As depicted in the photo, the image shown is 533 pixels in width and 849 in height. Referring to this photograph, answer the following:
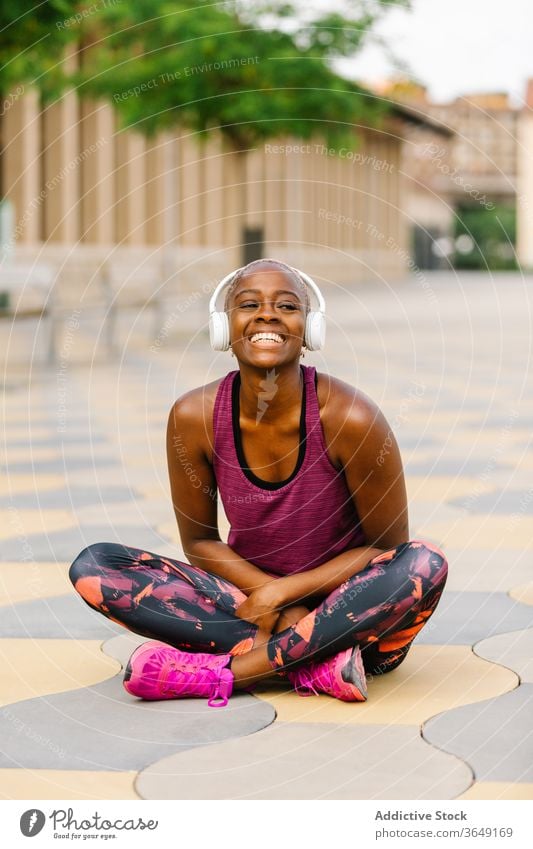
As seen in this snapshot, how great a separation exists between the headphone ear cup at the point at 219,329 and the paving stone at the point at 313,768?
91cm

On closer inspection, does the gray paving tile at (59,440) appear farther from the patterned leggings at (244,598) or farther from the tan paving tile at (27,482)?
the patterned leggings at (244,598)

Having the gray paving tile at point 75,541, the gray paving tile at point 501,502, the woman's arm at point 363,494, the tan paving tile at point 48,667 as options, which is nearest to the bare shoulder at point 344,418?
the woman's arm at point 363,494

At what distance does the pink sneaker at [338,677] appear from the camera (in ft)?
10.5

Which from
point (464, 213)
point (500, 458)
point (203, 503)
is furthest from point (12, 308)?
point (464, 213)

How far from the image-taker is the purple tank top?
333 cm

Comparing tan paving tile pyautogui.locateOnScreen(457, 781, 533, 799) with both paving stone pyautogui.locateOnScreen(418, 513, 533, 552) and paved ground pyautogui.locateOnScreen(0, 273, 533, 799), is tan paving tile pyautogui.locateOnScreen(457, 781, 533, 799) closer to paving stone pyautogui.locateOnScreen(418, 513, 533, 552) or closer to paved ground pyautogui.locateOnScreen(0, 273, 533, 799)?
paved ground pyautogui.locateOnScreen(0, 273, 533, 799)

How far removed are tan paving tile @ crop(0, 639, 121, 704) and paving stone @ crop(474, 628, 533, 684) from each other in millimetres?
987

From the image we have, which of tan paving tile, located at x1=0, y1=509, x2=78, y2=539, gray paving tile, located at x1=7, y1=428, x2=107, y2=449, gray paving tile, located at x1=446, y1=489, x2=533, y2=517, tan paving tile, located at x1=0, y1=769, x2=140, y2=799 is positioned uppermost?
gray paving tile, located at x1=7, y1=428, x2=107, y2=449

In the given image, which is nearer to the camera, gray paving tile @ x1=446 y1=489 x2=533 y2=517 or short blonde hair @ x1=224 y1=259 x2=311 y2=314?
short blonde hair @ x1=224 y1=259 x2=311 y2=314

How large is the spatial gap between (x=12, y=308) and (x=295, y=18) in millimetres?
5036

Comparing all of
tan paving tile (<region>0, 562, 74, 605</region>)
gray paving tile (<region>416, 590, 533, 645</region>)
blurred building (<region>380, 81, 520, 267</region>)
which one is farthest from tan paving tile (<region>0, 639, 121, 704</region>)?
blurred building (<region>380, 81, 520, 267</region>)

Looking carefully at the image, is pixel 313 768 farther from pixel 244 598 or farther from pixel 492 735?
pixel 244 598

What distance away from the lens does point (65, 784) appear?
2.70 m

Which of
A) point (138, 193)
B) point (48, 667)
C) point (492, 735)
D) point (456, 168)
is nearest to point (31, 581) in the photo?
point (48, 667)
